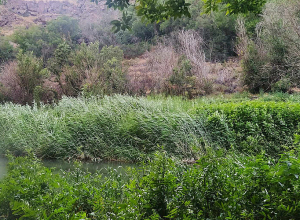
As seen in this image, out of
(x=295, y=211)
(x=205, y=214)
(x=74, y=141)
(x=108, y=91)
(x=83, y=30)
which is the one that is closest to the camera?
(x=295, y=211)

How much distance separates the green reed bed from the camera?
5035 mm

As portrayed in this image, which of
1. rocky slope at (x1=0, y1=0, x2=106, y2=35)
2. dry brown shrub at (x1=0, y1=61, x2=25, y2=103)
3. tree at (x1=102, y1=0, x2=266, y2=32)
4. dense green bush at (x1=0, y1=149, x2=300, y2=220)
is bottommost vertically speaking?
dry brown shrub at (x1=0, y1=61, x2=25, y2=103)

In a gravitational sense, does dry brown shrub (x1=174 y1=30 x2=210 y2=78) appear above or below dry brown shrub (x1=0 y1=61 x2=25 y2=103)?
above

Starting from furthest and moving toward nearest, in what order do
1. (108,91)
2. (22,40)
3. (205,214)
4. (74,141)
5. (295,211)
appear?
1. (22,40)
2. (108,91)
3. (74,141)
4. (205,214)
5. (295,211)

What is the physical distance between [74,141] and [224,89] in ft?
32.2

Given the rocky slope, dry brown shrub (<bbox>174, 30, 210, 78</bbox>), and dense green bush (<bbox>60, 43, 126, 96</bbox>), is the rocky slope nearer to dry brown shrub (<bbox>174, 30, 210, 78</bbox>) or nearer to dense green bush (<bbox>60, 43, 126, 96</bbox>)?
dense green bush (<bbox>60, 43, 126, 96</bbox>)

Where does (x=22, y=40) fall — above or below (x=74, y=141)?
above

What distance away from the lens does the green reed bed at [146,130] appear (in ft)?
16.5

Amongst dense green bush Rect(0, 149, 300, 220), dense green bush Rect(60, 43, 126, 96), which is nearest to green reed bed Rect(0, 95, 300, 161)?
dense green bush Rect(0, 149, 300, 220)

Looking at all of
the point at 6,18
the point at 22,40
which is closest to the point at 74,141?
the point at 22,40

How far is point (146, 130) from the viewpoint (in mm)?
5660

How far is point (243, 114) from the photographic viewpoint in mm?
5398

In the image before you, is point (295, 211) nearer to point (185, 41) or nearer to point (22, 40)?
point (185, 41)

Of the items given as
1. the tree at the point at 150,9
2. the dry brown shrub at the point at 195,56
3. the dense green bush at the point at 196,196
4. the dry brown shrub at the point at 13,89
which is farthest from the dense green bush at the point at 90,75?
the dense green bush at the point at 196,196
